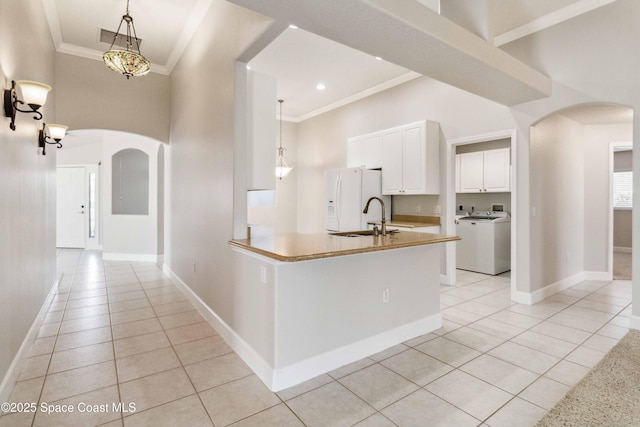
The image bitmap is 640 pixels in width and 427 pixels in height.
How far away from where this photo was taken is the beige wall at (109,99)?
14.8ft

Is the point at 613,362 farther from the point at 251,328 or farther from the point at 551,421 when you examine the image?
the point at 251,328

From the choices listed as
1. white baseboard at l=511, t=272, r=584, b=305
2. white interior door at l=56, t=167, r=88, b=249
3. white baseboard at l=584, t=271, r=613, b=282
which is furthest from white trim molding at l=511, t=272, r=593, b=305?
white interior door at l=56, t=167, r=88, b=249

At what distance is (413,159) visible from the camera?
4828mm

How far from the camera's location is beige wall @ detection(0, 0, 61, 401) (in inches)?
83.9

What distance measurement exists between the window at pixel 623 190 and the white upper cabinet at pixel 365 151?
677cm

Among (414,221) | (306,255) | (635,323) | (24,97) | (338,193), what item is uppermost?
(24,97)

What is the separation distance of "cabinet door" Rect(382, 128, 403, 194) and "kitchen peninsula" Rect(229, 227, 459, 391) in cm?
225

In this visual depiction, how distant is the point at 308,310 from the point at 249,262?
0.61 metres

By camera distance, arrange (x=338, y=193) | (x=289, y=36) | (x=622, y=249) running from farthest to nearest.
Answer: (x=622, y=249), (x=338, y=193), (x=289, y=36)

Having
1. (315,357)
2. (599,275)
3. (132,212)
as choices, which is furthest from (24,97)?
(599,275)

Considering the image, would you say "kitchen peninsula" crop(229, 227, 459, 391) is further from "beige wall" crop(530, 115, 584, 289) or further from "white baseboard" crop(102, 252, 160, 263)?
"white baseboard" crop(102, 252, 160, 263)

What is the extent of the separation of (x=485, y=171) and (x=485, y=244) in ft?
4.60

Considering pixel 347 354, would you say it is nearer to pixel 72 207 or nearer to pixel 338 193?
pixel 338 193

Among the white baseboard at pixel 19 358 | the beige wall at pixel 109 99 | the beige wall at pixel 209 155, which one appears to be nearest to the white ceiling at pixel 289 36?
the beige wall at pixel 109 99
